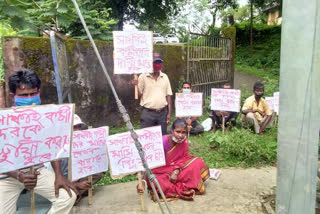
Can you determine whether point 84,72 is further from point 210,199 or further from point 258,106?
point 258,106

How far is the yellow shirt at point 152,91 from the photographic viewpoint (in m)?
4.10

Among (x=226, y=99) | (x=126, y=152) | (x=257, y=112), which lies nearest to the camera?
(x=126, y=152)

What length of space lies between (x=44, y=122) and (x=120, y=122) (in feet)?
13.0

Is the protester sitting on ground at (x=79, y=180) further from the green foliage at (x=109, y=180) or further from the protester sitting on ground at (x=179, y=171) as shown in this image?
the protester sitting on ground at (x=179, y=171)

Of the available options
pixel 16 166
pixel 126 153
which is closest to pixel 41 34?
pixel 126 153

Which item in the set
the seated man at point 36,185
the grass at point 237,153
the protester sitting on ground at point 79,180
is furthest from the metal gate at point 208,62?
the seated man at point 36,185

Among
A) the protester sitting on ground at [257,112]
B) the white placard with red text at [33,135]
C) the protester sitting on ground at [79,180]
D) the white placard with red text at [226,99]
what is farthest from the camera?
the protester sitting on ground at [257,112]

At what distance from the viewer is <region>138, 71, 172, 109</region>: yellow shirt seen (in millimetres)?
4098

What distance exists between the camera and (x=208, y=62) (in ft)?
25.6

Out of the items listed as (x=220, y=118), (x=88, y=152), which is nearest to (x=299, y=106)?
(x=88, y=152)

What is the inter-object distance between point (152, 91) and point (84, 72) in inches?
74.5

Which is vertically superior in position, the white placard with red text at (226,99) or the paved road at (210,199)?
the white placard with red text at (226,99)

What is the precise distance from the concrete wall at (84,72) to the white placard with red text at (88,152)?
200 cm

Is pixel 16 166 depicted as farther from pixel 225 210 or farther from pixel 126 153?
pixel 225 210
